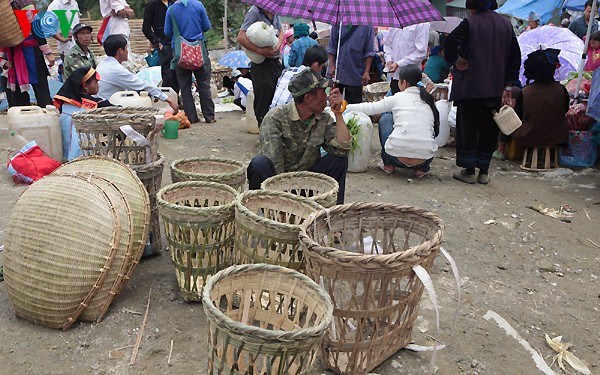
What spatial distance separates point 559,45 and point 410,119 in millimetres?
4360

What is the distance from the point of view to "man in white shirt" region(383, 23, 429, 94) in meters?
7.34

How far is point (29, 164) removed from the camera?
5.19 metres

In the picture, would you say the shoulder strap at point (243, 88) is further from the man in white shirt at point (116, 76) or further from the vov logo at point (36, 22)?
the vov logo at point (36, 22)

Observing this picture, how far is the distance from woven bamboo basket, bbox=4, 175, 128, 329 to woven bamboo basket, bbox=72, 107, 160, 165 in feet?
1.95

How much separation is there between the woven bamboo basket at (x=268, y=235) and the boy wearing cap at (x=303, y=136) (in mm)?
662

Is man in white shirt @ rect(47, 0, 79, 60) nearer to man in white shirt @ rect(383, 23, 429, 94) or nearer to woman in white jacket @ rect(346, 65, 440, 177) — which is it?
man in white shirt @ rect(383, 23, 429, 94)

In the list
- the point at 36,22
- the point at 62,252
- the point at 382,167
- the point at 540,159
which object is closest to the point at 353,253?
the point at 62,252

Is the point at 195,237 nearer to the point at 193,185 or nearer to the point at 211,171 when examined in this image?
the point at 193,185

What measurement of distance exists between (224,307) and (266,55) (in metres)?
3.79

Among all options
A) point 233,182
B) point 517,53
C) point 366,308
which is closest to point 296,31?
point 517,53

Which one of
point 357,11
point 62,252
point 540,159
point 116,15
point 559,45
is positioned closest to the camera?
point 62,252

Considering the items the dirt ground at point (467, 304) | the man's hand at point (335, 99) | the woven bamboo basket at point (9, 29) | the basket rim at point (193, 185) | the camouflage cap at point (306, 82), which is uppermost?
the woven bamboo basket at point (9, 29)

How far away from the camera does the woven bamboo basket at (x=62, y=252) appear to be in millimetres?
2789

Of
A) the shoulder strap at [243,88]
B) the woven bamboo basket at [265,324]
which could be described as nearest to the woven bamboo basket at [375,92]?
the shoulder strap at [243,88]
